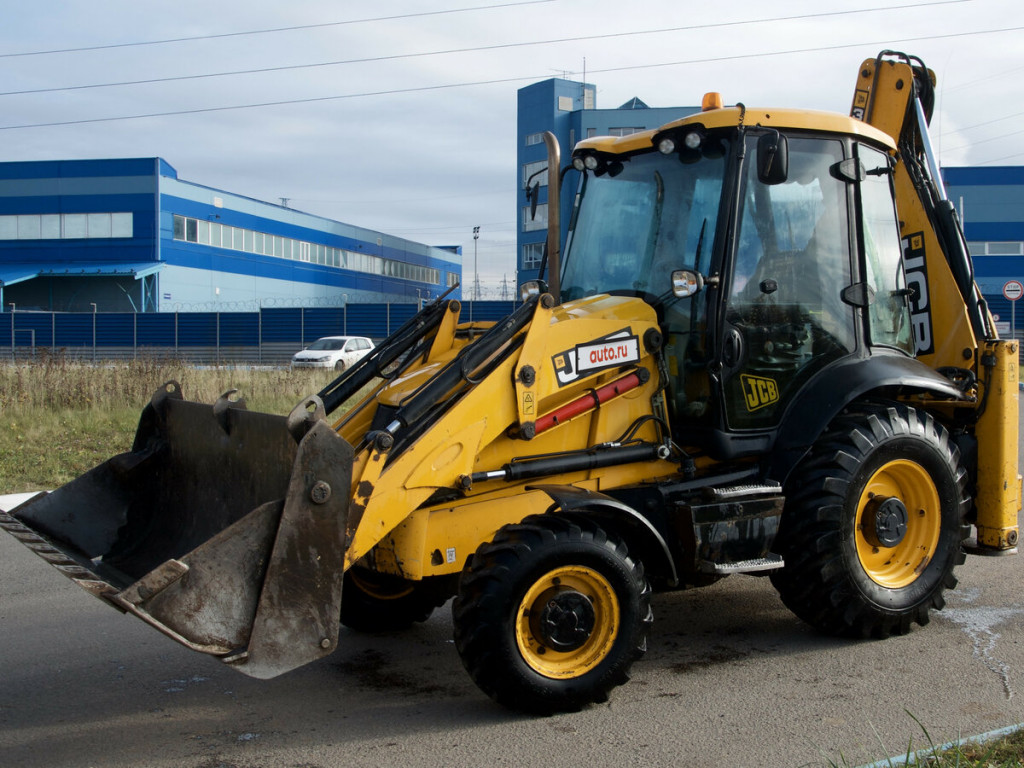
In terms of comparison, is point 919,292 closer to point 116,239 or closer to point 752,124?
point 752,124

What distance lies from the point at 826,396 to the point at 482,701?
7.94 ft

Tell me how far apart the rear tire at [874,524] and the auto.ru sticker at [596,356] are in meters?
1.16

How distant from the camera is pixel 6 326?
39969mm

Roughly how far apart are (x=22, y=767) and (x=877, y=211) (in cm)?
524

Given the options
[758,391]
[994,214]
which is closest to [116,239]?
[994,214]

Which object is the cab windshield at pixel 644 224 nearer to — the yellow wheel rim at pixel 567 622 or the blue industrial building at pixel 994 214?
the yellow wheel rim at pixel 567 622

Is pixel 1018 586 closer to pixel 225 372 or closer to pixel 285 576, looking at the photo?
pixel 285 576

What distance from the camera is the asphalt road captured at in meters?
3.99

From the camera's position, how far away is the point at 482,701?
454cm

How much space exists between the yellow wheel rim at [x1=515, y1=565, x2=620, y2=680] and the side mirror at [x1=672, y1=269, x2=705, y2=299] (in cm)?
150

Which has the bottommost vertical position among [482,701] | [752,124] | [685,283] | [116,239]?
[482,701]

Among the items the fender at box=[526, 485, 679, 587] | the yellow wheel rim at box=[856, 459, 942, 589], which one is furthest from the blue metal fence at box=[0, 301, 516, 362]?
the fender at box=[526, 485, 679, 587]

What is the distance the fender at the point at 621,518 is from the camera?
4531 millimetres

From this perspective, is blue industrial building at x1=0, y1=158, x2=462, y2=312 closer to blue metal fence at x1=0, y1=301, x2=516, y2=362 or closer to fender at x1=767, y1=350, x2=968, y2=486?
blue metal fence at x1=0, y1=301, x2=516, y2=362
